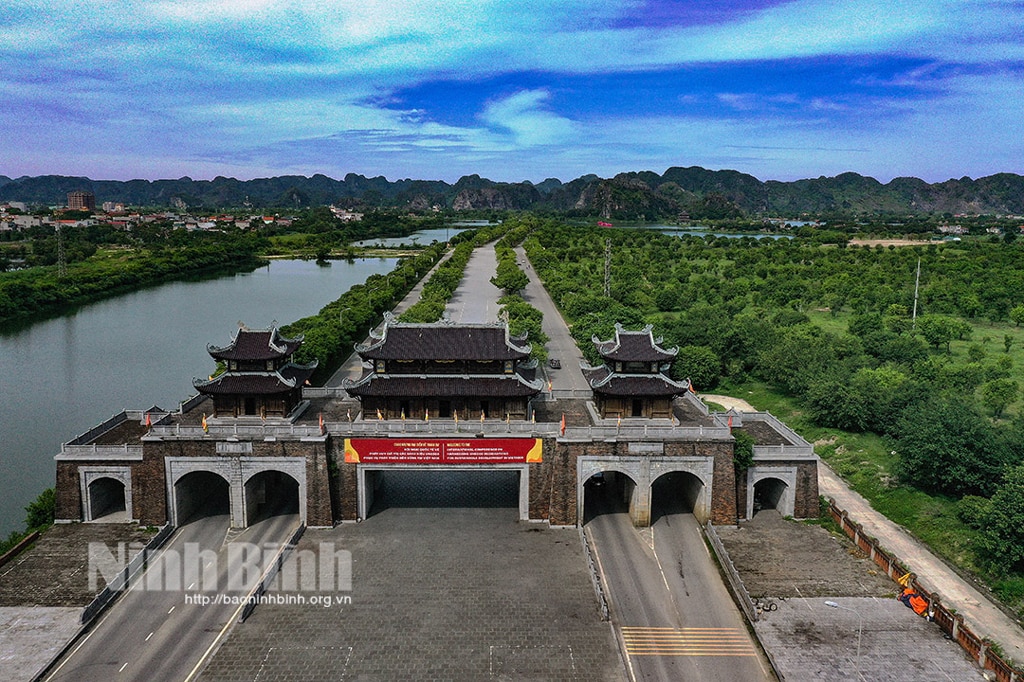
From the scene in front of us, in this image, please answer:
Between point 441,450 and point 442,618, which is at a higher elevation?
point 441,450

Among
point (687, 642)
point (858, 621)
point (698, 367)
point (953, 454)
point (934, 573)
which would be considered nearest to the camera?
point (687, 642)

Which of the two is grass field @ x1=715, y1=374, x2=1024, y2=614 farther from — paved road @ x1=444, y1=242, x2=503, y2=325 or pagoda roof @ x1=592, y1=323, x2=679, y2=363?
paved road @ x1=444, y1=242, x2=503, y2=325

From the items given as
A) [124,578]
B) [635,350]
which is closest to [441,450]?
[635,350]

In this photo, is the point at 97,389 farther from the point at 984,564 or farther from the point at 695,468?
the point at 984,564

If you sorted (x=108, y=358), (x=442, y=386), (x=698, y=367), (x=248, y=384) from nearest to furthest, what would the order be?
(x=248, y=384)
(x=442, y=386)
(x=698, y=367)
(x=108, y=358)

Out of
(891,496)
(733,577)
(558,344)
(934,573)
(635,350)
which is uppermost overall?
(635,350)

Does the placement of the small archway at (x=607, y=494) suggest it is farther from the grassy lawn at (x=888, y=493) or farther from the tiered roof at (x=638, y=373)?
the grassy lawn at (x=888, y=493)

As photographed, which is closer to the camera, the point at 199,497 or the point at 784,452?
the point at 784,452

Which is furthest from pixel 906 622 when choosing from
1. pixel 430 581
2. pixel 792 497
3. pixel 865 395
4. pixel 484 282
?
pixel 484 282

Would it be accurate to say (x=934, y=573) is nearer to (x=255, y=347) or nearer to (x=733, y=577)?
(x=733, y=577)
